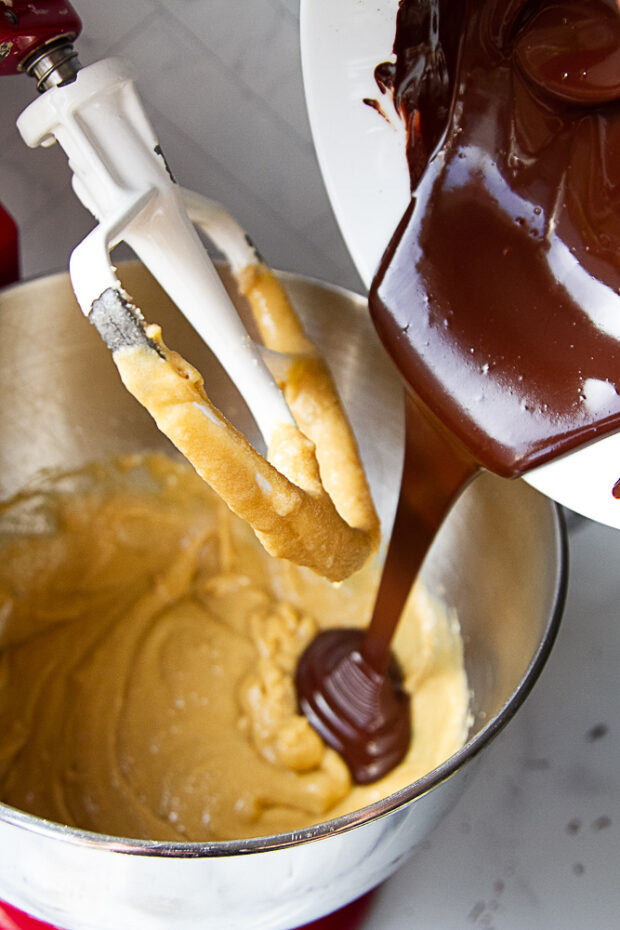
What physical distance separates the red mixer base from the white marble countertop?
0.6 inches

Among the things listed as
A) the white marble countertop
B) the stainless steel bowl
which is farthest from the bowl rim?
the white marble countertop

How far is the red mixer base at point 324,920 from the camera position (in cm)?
79

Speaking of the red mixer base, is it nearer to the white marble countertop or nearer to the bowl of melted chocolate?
the white marble countertop

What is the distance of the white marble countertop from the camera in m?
0.84

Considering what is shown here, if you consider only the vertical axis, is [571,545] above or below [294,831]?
below

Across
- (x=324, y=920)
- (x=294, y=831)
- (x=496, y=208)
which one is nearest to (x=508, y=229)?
(x=496, y=208)

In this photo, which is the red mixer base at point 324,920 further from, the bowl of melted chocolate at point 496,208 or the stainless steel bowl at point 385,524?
the bowl of melted chocolate at point 496,208

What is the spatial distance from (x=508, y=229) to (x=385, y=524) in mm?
463

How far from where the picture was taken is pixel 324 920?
0.80 metres

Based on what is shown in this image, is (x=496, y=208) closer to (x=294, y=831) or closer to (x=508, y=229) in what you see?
(x=508, y=229)

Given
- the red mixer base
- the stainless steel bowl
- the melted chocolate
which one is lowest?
the red mixer base

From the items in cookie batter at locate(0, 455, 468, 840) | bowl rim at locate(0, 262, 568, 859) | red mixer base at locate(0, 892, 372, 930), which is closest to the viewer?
bowl rim at locate(0, 262, 568, 859)

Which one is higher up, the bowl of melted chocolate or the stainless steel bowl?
the bowl of melted chocolate

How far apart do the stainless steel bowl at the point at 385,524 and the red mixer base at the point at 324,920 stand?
104mm
